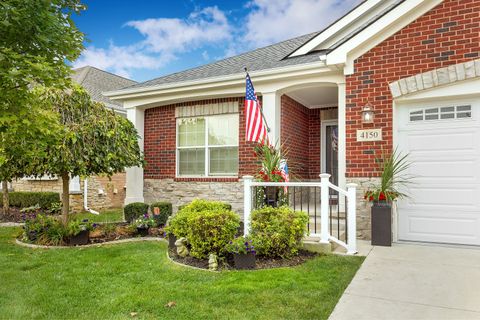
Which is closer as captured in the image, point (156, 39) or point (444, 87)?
point (444, 87)

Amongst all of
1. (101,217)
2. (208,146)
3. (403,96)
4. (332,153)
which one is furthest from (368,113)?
(101,217)

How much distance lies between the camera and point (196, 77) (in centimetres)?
880

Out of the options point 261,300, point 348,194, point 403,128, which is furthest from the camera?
point 403,128

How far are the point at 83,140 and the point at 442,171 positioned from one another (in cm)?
624

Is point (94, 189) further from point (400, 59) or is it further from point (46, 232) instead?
point (400, 59)

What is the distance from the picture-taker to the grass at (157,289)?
11.0ft

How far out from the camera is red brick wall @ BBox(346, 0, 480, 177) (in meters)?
5.70

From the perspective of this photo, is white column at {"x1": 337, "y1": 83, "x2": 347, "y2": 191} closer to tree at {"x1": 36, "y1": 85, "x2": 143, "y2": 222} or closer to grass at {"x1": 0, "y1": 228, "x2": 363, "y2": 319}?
grass at {"x1": 0, "y1": 228, "x2": 363, "y2": 319}

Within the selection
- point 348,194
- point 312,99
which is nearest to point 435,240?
point 348,194

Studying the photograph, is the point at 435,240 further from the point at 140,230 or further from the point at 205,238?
the point at 140,230

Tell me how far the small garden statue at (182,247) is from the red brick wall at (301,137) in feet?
11.8

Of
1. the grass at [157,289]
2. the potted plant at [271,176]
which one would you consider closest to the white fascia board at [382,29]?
the potted plant at [271,176]

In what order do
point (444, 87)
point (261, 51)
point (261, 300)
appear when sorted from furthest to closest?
point (261, 51) → point (444, 87) → point (261, 300)

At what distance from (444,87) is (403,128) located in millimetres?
882
